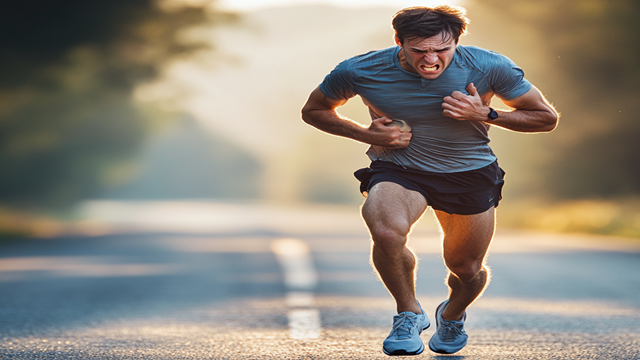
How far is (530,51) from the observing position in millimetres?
26422

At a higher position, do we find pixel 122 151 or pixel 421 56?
pixel 122 151

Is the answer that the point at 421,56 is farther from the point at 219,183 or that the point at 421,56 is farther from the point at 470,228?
the point at 219,183

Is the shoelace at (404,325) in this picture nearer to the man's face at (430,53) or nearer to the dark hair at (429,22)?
the man's face at (430,53)

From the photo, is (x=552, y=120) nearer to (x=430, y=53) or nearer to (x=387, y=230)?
(x=430, y=53)

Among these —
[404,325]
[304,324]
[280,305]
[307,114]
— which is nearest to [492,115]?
[307,114]

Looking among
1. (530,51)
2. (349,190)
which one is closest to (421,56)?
(530,51)

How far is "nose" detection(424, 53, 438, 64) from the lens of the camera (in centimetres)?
464

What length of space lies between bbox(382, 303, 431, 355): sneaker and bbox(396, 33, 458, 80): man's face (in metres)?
1.32

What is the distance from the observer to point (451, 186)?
16.5 ft

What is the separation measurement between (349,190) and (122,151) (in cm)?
5058

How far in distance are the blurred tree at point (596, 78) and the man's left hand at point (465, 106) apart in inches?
746

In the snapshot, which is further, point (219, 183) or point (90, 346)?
point (219, 183)

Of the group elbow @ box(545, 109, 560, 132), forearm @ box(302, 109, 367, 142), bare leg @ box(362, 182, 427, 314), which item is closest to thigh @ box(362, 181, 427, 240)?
bare leg @ box(362, 182, 427, 314)

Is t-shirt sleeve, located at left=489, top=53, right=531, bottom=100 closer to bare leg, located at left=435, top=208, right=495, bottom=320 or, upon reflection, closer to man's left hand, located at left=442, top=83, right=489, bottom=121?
man's left hand, located at left=442, top=83, right=489, bottom=121
